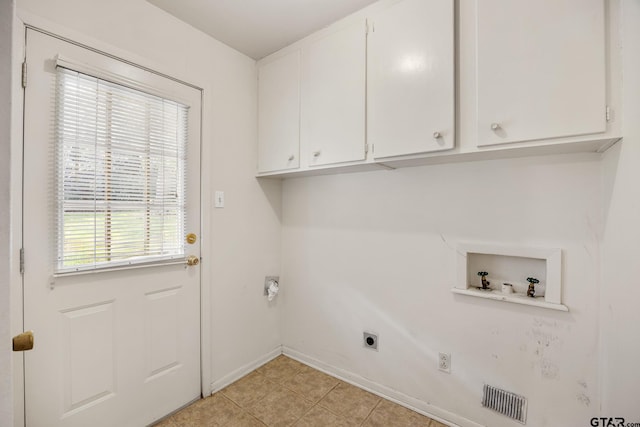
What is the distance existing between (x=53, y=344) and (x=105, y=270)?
0.37 m

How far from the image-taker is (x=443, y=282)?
1.64 meters

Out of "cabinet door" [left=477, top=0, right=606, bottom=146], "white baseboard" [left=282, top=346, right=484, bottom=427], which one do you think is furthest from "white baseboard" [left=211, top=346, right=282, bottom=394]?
"cabinet door" [left=477, top=0, right=606, bottom=146]

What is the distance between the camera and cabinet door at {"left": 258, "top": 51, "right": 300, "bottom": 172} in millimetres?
1951

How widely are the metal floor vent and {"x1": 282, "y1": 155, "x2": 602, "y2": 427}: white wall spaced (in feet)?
0.12

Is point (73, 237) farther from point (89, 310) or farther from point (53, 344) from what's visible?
point (53, 344)

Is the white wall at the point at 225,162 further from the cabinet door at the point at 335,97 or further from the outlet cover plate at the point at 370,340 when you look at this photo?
the outlet cover plate at the point at 370,340

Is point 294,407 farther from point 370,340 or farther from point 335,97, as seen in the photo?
point 335,97

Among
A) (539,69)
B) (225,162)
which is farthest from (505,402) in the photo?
(225,162)

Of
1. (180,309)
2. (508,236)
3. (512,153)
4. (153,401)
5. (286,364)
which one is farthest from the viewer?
(286,364)

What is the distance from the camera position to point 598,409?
1.26 m

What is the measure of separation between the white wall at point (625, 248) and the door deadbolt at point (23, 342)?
1846 millimetres

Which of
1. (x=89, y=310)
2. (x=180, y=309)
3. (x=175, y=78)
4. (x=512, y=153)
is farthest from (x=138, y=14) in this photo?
(x=512, y=153)

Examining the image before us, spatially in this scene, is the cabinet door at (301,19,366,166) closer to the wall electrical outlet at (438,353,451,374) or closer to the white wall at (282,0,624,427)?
the white wall at (282,0,624,427)

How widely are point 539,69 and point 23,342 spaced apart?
6.31 ft
